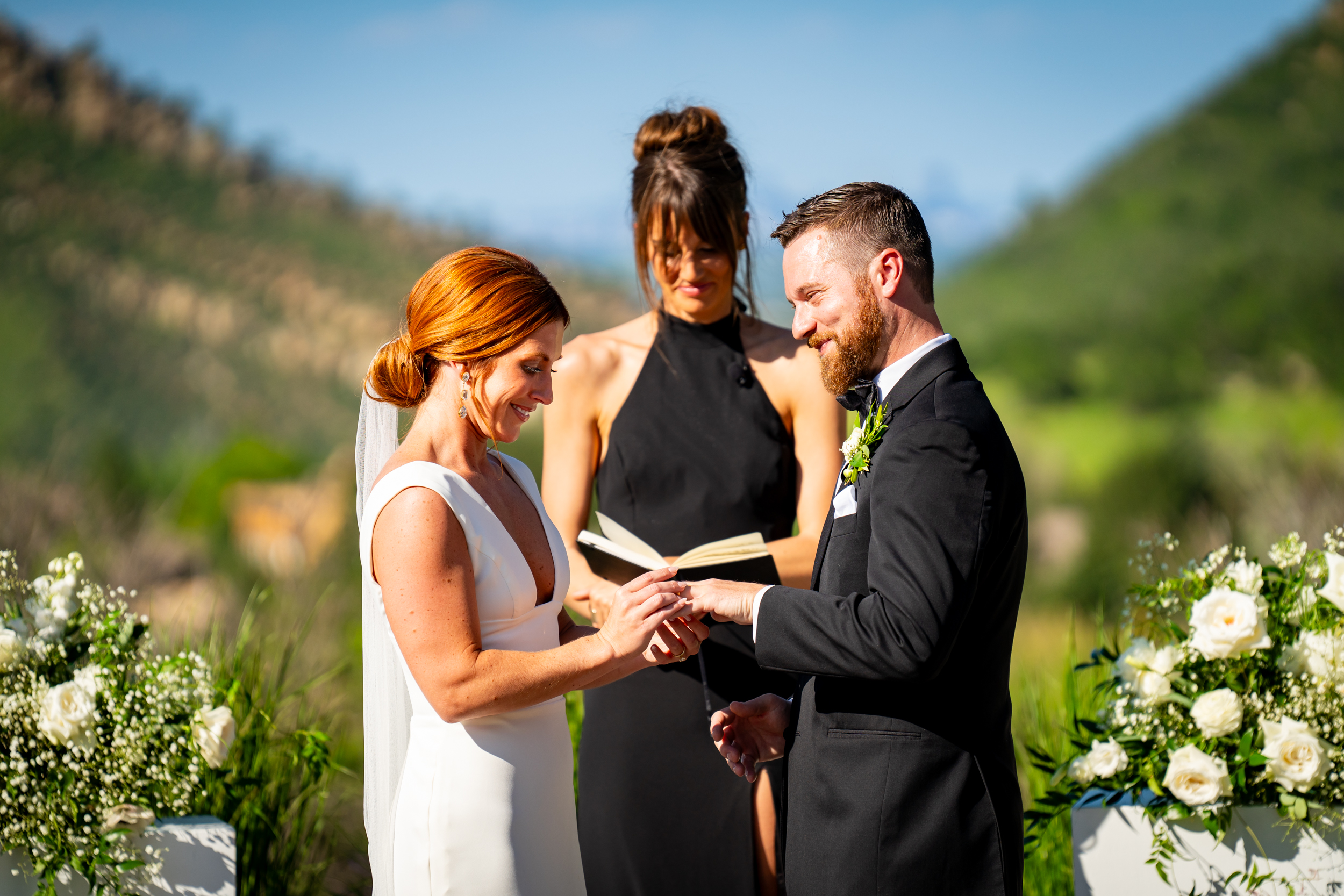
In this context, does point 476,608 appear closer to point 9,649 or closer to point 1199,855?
point 9,649

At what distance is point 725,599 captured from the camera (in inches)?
95.1

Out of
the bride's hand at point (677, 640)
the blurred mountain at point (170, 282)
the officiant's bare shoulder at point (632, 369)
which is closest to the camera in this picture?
the bride's hand at point (677, 640)

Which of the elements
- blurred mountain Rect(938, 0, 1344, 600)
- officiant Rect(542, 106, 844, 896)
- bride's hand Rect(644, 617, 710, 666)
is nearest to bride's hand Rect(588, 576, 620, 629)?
officiant Rect(542, 106, 844, 896)

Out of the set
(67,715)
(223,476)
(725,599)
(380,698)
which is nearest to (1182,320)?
(223,476)

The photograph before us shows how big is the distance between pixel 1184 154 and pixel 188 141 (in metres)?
43.8

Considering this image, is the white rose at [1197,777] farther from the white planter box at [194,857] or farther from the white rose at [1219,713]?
the white planter box at [194,857]

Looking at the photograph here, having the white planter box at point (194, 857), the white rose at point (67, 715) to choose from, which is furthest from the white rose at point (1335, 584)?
the white rose at point (67, 715)

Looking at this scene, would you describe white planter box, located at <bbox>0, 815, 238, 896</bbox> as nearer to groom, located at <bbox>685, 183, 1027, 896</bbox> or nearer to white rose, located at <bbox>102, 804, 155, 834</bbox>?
white rose, located at <bbox>102, 804, 155, 834</bbox>

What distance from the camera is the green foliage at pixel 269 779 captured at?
13.3 ft

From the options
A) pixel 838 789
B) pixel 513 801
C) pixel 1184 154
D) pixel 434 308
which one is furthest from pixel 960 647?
pixel 1184 154

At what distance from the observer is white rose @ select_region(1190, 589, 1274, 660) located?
2.97 m

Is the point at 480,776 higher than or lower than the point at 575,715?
lower

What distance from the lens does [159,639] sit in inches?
210

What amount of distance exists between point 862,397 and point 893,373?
11cm
